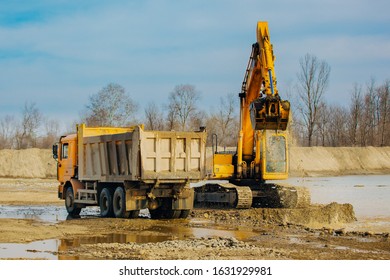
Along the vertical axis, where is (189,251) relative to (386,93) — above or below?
below

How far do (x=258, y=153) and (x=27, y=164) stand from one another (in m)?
48.3

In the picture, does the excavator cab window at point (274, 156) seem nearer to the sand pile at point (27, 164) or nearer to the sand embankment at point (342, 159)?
the sand pile at point (27, 164)

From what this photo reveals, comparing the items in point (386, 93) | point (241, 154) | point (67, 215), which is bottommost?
point (67, 215)

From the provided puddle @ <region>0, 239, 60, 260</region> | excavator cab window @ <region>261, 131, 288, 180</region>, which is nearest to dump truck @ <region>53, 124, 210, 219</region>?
excavator cab window @ <region>261, 131, 288, 180</region>

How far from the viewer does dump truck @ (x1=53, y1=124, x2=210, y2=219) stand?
21.4 metres

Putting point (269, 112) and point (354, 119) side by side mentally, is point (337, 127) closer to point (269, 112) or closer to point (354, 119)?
point (354, 119)

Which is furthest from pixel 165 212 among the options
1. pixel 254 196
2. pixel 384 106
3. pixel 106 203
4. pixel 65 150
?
pixel 384 106

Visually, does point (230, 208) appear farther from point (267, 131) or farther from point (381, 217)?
point (381, 217)

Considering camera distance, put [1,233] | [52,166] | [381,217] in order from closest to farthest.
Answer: [1,233] → [381,217] → [52,166]

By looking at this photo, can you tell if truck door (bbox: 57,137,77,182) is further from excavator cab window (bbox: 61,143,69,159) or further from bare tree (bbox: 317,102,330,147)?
bare tree (bbox: 317,102,330,147)

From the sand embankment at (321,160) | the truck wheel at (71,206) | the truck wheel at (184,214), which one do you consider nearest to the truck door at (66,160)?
the truck wheel at (71,206)

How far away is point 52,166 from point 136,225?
166ft
